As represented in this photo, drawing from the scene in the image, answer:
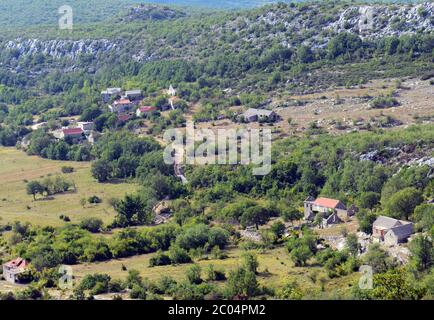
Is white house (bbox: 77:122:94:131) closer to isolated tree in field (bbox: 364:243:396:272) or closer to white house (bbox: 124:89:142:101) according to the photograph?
white house (bbox: 124:89:142:101)

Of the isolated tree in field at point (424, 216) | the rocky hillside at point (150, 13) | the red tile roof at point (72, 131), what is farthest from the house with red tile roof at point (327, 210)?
the rocky hillside at point (150, 13)

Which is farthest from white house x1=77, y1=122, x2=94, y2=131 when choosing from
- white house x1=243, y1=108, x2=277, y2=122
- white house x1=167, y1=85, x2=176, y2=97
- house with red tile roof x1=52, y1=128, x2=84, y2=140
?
white house x1=243, y1=108, x2=277, y2=122

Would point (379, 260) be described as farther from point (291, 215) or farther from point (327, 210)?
point (291, 215)

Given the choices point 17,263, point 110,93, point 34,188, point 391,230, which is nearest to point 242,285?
point 391,230

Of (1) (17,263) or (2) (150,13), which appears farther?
(2) (150,13)

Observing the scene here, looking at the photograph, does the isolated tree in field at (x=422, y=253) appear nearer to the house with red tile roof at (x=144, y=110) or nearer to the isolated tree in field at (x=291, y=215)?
the isolated tree in field at (x=291, y=215)
